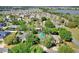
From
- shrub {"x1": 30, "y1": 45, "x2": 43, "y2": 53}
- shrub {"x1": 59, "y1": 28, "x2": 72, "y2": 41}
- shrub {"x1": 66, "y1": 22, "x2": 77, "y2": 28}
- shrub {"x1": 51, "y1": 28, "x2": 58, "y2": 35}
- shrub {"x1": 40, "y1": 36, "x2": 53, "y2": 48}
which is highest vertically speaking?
shrub {"x1": 66, "y1": 22, "x2": 77, "y2": 28}

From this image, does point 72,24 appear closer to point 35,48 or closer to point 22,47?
point 35,48

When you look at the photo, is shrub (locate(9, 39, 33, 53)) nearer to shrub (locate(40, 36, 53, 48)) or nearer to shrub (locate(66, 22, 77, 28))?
shrub (locate(40, 36, 53, 48))

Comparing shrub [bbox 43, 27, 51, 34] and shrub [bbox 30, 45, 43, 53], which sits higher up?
shrub [bbox 43, 27, 51, 34]

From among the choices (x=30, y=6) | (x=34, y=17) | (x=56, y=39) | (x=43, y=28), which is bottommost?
(x=56, y=39)

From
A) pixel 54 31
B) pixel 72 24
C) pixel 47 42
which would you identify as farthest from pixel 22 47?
pixel 72 24

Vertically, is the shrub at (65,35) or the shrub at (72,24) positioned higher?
the shrub at (72,24)

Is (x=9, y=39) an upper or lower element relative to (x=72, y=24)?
lower

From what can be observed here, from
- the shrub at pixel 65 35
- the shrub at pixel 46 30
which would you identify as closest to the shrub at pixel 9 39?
the shrub at pixel 46 30

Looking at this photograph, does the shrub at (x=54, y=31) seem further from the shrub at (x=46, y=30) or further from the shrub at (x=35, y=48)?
the shrub at (x=35, y=48)

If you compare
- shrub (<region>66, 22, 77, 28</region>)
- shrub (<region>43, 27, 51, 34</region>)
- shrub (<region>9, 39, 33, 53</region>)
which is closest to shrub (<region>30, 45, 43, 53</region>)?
shrub (<region>9, 39, 33, 53</region>)
